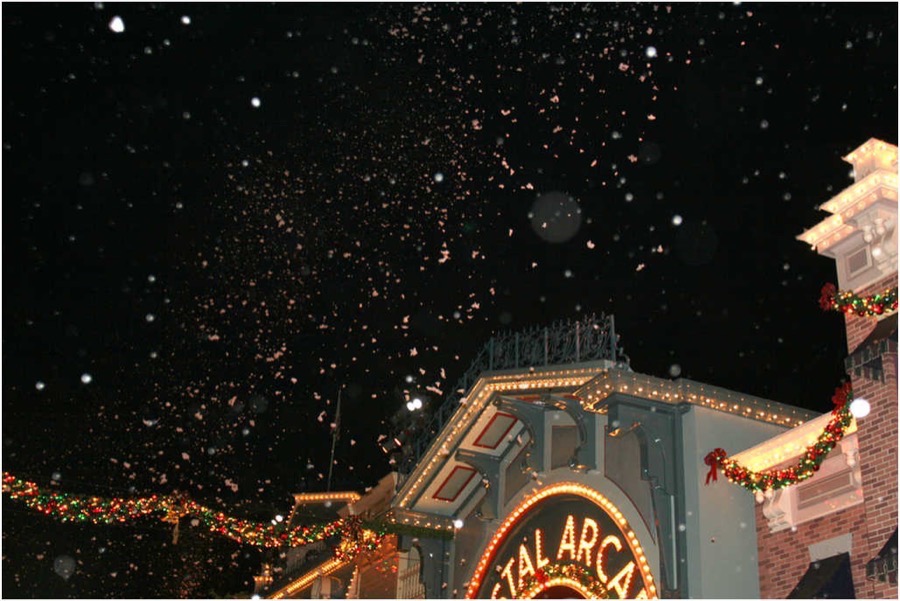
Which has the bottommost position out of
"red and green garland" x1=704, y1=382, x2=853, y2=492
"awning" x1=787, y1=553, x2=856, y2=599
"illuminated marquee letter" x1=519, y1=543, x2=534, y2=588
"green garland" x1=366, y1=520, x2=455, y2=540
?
"awning" x1=787, y1=553, x2=856, y2=599

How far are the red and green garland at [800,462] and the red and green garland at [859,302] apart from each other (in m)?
0.96

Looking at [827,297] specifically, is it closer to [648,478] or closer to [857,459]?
[857,459]

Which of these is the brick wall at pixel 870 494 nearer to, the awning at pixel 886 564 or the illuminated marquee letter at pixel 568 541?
the awning at pixel 886 564

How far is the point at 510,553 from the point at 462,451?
2222 millimetres

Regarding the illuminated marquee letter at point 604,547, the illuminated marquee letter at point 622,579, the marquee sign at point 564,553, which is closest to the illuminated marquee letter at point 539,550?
the marquee sign at point 564,553

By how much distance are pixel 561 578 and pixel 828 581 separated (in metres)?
4.70

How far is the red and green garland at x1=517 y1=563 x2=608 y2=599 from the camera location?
13430 mm

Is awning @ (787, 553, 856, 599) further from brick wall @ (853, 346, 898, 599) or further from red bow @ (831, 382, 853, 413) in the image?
red bow @ (831, 382, 853, 413)

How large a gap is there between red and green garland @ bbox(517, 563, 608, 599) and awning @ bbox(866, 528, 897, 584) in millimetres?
4867

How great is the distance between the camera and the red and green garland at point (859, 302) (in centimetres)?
995

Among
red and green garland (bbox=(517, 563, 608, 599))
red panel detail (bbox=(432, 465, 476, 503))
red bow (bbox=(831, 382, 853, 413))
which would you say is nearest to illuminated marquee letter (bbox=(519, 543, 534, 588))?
red and green garland (bbox=(517, 563, 608, 599))

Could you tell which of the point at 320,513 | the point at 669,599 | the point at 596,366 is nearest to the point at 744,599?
the point at 669,599

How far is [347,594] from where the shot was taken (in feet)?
78.7

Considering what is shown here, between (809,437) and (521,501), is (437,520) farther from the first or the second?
(809,437)
